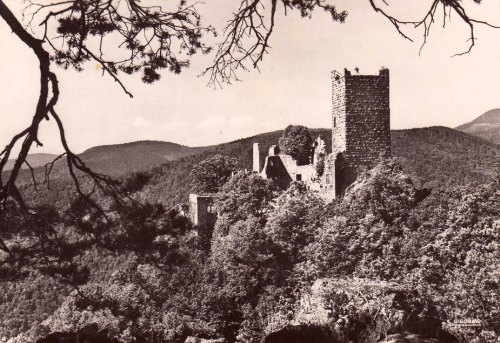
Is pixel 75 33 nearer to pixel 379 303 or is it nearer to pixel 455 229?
pixel 379 303

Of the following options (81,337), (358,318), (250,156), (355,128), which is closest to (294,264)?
(355,128)

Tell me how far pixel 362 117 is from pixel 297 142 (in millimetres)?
16457

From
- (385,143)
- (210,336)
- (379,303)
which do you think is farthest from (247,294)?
(379,303)

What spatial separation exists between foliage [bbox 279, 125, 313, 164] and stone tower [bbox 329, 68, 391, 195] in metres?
14.7

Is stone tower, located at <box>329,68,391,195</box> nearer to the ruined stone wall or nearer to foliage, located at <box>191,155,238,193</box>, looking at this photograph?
the ruined stone wall

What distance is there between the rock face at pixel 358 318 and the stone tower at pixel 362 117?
533 inches

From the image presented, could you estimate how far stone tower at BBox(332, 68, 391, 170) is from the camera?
1046 inches

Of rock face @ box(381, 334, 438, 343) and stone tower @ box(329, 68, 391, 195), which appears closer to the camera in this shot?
rock face @ box(381, 334, 438, 343)

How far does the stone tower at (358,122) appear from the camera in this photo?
2639 cm

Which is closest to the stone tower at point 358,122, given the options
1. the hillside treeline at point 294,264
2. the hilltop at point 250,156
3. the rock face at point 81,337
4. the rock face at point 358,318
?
the hillside treeline at point 294,264

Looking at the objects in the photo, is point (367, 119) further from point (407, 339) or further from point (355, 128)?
point (407, 339)

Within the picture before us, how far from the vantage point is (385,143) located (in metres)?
26.9

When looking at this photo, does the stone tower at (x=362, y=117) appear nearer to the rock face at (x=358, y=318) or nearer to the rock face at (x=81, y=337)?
the rock face at (x=358, y=318)

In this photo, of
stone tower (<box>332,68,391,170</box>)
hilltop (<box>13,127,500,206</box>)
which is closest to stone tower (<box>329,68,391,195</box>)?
stone tower (<box>332,68,391,170</box>)
